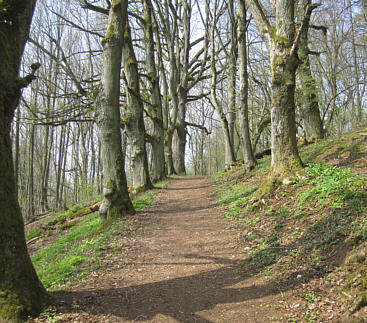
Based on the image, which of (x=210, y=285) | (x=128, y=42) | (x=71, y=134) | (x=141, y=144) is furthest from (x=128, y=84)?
(x=71, y=134)

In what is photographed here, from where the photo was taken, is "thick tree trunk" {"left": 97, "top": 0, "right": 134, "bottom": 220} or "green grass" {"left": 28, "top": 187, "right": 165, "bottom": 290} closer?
"green grass" {"left": 28, "top": 187, "right": 165, "bottom": 290}

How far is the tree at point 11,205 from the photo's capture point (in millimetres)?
2969

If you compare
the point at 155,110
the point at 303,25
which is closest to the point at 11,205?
the point at 303,25

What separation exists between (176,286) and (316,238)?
2.34 metres

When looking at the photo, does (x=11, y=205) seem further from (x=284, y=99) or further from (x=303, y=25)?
(x=303, y=25)

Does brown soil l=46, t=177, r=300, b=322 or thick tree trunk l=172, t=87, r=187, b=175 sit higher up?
thick tree trunk l=172, t=87, r=187, b=175

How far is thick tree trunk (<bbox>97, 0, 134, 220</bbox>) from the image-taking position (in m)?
7.77

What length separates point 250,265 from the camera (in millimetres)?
4469

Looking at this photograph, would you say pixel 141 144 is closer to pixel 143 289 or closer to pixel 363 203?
pixel 143 289

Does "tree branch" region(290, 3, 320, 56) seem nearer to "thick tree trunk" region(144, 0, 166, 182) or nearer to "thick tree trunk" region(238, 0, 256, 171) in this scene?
"thick tree trunk" region(238, 0, 256, 171)

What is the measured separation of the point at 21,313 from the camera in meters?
2.94

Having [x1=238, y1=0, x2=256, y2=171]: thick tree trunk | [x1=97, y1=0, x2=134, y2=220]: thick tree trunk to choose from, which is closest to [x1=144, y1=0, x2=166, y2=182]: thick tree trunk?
[x1=238, y1=0, x2=256, y2=171]: thick tree trunk

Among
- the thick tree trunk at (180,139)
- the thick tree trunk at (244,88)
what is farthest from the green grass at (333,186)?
the thick tree trunk at (180,139)

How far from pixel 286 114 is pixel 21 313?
655 cm
